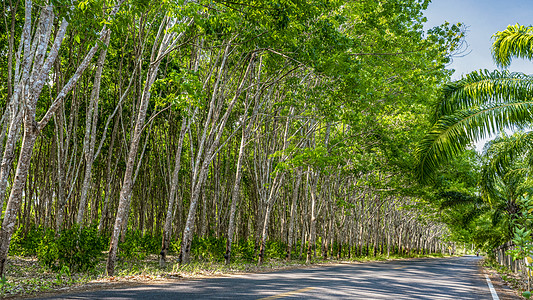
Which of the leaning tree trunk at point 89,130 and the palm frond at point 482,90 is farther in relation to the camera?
the leaning tree trunk at point 89,130

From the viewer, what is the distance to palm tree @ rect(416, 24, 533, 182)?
34.9 feet

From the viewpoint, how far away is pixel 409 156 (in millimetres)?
21984

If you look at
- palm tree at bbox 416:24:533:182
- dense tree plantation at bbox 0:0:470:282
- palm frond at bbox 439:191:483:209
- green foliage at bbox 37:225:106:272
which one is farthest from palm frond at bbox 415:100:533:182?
palm frond at bbox 439:191:483:209

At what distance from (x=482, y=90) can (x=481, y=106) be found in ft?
3.14

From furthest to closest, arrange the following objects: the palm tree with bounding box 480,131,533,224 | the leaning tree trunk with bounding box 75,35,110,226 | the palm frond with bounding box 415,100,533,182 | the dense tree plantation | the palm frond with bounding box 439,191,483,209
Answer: the palm frond with bounding box 439,191,483,209 → the leaning tree trunk with bounding box 75,35,110,226 → the palm tree with bounding box 480,131,533,224 → the palm frond with bounding box 415,100,533,182 → the dense tree plantation

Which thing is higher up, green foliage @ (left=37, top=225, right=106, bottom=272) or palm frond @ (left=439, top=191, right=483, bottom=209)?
palm frond @ (left=439, top=191, right=483, bottom=209)

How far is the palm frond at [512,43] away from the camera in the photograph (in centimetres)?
1145

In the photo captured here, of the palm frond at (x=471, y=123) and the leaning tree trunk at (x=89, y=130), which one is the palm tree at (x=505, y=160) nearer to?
the palm frond at (x=471, y=123)

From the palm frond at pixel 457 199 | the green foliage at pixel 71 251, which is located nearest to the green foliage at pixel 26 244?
the green foliage at pixel 71 251

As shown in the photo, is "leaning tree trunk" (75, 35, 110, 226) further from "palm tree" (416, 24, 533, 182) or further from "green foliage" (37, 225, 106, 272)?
"palm tree" (416, 24, 533, 182)

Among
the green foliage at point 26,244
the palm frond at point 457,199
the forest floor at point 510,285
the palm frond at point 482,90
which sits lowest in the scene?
the forest floor at point 510,285

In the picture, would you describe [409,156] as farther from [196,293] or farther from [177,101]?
[196,293]

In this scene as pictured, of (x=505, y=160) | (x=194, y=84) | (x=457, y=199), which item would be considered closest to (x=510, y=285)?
(x=505, y=160)

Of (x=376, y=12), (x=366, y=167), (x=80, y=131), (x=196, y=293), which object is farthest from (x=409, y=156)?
(x=80, y=131)
